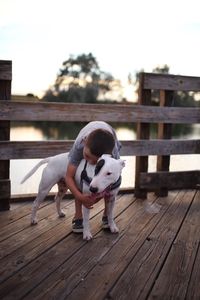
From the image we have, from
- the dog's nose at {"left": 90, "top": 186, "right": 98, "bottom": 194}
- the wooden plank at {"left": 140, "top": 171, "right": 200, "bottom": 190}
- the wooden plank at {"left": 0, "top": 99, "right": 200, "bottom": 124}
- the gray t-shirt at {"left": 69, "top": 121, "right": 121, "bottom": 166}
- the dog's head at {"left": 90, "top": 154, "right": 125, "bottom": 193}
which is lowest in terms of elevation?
the wooden plank at {"left": 140, "top": 171, "right": 200, "bottom": 190}

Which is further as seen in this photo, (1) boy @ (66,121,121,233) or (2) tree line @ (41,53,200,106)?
(2) tree line @ (41,53,200,106)

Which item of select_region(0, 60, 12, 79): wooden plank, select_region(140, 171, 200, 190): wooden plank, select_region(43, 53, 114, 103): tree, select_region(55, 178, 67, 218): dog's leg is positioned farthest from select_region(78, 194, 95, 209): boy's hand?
select_region(43, 53, 114, 103): tree

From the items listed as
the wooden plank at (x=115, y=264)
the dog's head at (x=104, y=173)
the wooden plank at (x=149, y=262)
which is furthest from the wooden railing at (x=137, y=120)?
the dog's head at (x=104, y=173)

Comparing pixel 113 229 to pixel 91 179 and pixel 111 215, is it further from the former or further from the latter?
pixel 91 179

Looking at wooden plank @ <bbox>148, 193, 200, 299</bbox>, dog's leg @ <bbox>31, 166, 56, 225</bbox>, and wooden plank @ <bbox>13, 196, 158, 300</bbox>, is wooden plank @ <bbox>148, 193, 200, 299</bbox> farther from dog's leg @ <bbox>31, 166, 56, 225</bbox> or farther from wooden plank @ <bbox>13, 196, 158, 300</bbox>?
dog's leg @ <bbox>31, 166, 56, 225</bbox>

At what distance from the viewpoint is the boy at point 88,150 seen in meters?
3.05

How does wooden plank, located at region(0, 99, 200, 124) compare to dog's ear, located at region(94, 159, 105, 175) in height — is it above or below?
above

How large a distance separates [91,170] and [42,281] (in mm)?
1022

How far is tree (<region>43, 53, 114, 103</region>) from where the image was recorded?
97.9 ft

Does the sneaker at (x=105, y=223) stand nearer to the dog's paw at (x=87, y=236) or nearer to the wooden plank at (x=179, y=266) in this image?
the dog's paw at (x=87, y=236)

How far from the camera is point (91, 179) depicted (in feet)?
10.5

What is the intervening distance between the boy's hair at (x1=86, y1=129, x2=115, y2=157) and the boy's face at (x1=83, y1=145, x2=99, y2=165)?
1.4 inches

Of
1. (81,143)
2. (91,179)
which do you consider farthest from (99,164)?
(81,143)

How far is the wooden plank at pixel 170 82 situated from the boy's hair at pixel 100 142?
187cm
